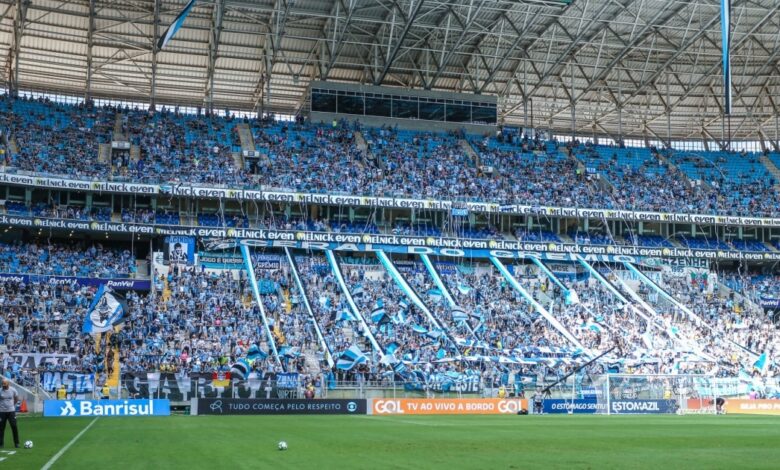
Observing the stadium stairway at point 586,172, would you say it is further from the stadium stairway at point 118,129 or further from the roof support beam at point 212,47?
the stadium stairway at point 118,129

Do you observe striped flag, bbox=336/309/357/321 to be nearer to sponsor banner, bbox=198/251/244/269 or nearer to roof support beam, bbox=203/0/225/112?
sponsor banner, bbox=198/251/244/269

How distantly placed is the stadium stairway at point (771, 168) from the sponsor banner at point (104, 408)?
198 ft

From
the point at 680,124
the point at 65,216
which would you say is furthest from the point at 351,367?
the point at 680,124

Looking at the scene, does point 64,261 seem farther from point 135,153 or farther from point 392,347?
point 392,347

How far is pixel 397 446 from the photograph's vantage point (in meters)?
22.9

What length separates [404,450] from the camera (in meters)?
21.5

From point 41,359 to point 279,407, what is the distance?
14.2m

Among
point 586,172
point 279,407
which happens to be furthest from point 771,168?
point 279,407

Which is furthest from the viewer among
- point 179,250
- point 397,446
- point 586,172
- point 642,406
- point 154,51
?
point 586,172

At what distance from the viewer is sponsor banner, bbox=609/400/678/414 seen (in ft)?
155

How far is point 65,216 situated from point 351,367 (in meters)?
23.8

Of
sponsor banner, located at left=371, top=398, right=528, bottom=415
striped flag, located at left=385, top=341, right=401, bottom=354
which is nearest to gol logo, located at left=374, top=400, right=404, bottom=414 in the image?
sponsor banner, located at left=371, top=398, right=528, bottom=415

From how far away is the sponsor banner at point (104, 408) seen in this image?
1581 inches

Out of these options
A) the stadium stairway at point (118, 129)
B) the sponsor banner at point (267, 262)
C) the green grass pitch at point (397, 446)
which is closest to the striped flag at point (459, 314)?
the sponsor banner at point (267, 262)
